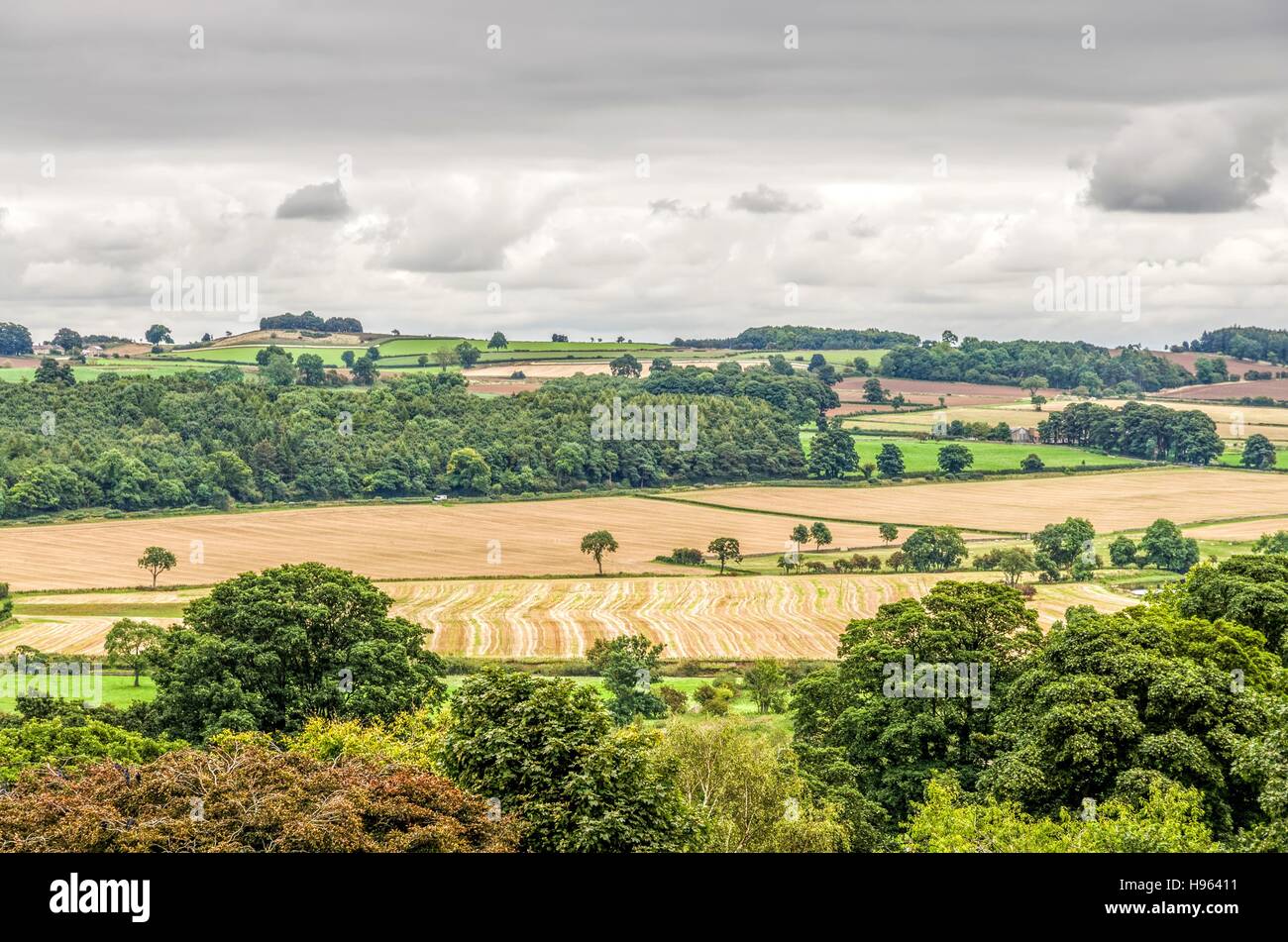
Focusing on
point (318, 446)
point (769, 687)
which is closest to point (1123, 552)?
point (769, 687)

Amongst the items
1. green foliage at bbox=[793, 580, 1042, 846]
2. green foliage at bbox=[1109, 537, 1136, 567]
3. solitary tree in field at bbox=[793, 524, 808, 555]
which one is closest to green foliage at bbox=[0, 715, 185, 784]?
green foliage at bbox=[793, 580, 1042, 846]

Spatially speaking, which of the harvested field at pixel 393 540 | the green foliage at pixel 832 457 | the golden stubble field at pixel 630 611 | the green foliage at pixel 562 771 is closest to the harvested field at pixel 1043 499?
the harvested field at pixel 393 540

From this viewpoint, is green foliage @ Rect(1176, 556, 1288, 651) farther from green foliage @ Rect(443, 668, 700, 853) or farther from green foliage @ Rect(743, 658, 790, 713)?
green foliage @ Rect(443, 668, 700, 853)

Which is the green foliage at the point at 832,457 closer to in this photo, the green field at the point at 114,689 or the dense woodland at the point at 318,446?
the dense woodland at the point at 318,446

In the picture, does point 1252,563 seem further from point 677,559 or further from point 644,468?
point 644,468

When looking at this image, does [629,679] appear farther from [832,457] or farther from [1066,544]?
[832,457]
